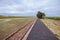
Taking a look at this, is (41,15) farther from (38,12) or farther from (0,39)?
(0,39)

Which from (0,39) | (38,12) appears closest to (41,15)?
(38,12)

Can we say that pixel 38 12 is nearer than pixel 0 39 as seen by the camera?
No

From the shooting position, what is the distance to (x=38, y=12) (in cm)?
11481

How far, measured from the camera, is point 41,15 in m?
112

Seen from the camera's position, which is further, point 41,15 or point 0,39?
point 41,15

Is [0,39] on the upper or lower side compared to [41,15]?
upper

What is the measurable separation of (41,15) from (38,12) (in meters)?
4.27

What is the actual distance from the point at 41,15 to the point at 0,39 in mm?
103841

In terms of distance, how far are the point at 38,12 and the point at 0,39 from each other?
10632 centimetres

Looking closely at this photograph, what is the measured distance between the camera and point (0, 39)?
9.13 metres
